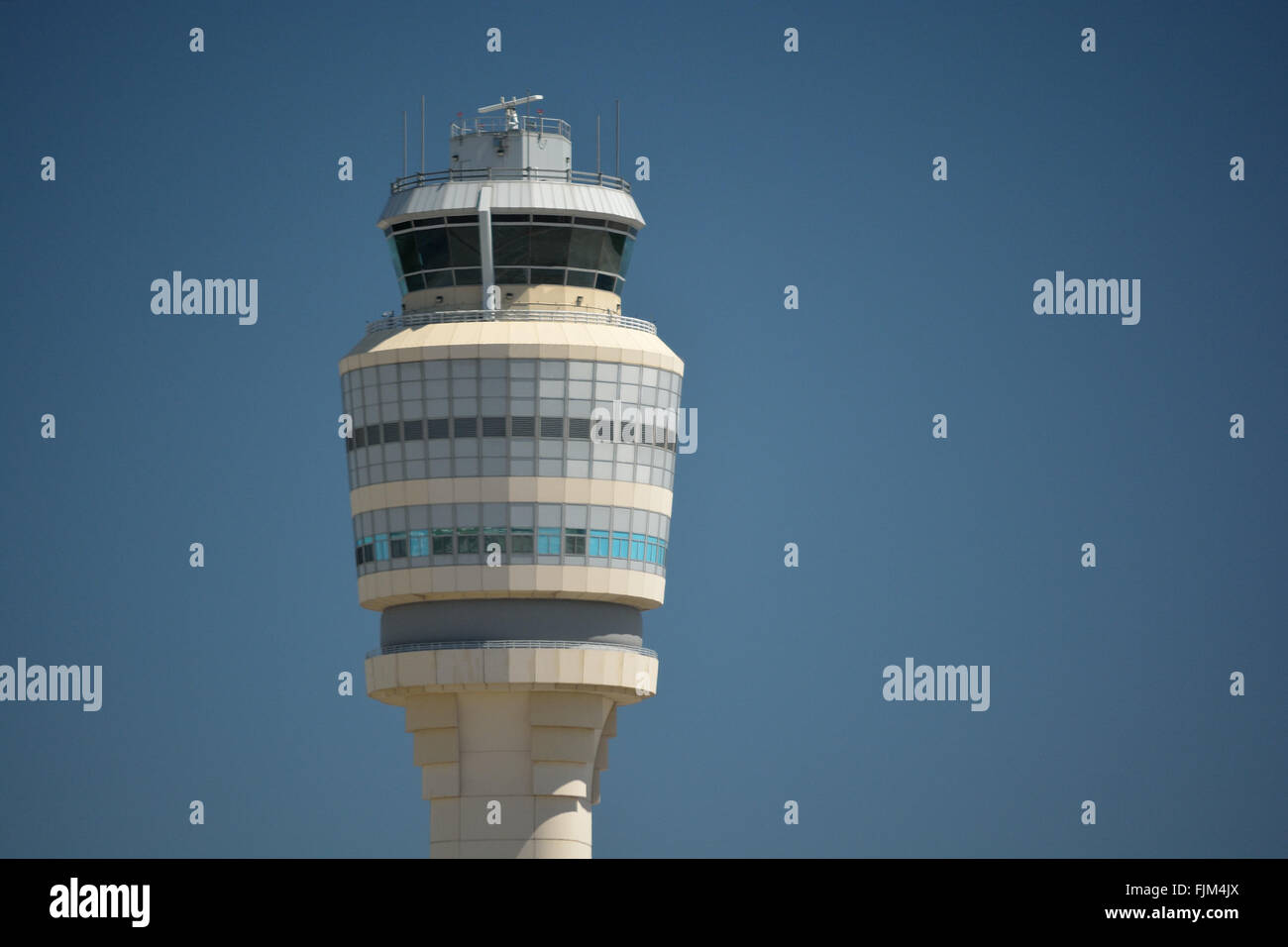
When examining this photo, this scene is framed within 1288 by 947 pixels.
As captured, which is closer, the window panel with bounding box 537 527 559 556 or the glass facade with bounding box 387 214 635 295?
the window panel with bounding box 537 527 559 556

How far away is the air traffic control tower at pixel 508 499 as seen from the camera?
5842 inches

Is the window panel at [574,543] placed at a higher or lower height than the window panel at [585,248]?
lower

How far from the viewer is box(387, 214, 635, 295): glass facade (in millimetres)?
152375

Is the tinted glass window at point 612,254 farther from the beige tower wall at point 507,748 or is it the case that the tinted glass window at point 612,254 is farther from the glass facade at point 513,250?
the beige tower wall at point 507,748

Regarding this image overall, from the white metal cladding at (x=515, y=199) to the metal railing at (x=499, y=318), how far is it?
5.37 metres

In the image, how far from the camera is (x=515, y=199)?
152m

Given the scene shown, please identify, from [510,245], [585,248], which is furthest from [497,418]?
[585,248]

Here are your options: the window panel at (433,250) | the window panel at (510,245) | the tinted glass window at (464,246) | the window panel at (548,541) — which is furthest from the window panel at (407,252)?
the window panel at (548,541)

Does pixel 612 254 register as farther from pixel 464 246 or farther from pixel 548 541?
pixel 548 541

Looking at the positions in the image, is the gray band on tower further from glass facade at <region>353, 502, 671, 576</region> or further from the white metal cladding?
the white metal cladding

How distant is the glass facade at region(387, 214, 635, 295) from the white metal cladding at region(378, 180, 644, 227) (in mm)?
591

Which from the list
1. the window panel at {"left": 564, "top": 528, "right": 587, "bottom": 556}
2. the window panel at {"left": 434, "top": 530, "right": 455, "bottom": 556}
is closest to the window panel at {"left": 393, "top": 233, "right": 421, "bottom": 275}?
the window panel at {"left": 434, "top": 530, "right": 455, "bottom": 556}
